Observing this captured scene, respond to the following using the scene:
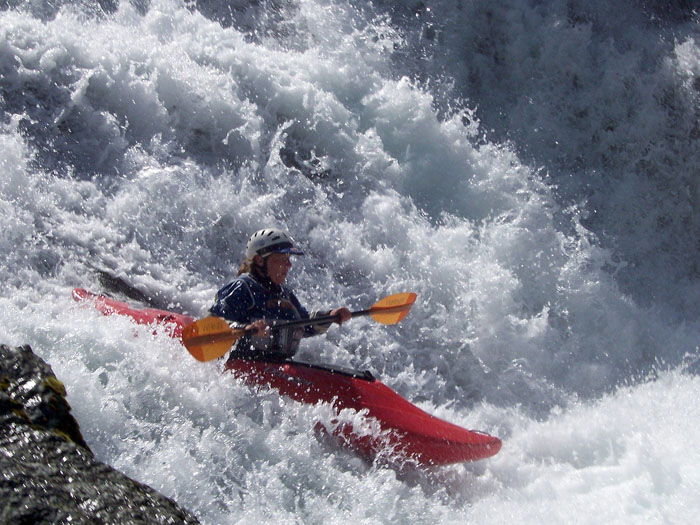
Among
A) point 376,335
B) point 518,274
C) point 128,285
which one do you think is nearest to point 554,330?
point 518,274

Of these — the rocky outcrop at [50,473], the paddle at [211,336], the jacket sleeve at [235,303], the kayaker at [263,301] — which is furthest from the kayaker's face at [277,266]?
the rocky outcrop at [50,473]

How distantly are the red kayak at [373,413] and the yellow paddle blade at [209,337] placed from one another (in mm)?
294

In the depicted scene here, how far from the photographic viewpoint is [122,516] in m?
2.45

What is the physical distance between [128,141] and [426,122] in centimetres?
272

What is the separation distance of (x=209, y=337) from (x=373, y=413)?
101 cm

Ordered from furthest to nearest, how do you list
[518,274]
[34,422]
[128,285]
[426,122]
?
[426,122] < [518,274] < [128,285] < [34,422]

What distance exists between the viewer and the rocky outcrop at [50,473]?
2.36 metres

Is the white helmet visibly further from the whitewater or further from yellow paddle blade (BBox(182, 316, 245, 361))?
the whitewater

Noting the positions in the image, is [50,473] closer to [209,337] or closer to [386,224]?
[209,337]

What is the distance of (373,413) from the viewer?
4180mm

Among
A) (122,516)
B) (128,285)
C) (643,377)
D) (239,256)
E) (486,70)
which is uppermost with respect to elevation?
(486,70)

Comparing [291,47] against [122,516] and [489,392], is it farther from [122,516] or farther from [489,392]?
[122,516]

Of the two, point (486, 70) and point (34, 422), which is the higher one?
point (486, 70)

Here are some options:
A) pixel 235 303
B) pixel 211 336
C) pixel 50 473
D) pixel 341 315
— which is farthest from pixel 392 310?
pixel 50 473
